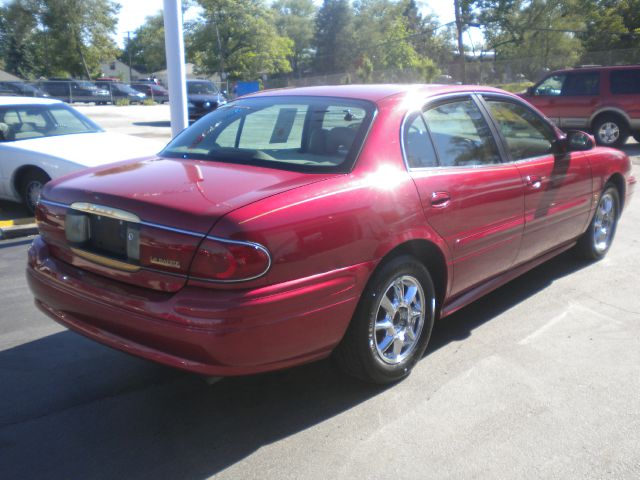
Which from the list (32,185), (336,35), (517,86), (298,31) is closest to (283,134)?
(32,185)

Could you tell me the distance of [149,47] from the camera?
320 ft

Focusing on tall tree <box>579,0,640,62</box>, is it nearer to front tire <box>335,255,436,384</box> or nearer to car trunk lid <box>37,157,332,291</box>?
front tire <box>335,255,436,384</box>

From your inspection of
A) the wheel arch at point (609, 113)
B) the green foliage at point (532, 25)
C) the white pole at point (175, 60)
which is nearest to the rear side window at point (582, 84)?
the wheel arch at point (609, 113)

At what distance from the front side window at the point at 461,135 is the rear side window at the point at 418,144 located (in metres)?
0.06

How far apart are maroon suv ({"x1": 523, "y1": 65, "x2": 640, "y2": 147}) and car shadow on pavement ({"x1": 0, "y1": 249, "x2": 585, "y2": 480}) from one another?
1274 centimetres

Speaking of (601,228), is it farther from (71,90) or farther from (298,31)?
(298,31)

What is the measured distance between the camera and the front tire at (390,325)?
3182 millimetres

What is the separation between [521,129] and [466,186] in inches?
46.4

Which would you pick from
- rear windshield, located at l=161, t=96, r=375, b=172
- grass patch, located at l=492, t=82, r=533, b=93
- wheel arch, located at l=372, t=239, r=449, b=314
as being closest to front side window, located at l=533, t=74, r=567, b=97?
rear windshield, located at l=161, t=96, r=375, b=172

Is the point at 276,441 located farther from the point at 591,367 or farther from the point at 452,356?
the point at 591,367

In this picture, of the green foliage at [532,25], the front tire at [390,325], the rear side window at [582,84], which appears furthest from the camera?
the green foliage at [532,25]

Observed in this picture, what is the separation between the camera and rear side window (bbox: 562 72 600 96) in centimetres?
1495

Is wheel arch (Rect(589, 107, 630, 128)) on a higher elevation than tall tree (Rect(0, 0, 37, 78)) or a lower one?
lower

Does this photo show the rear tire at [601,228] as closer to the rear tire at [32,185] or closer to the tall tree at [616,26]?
the rear tire at [32,185]
